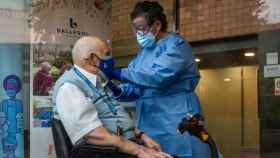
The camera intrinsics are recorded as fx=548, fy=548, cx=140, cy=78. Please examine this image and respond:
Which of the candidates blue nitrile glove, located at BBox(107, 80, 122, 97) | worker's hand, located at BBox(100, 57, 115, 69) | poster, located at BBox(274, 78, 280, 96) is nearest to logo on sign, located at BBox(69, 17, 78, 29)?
blue nitrile glove, located at BBox(107, 80, 122, 97)

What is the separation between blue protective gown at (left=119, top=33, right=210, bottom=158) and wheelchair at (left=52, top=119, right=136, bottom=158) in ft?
1.30

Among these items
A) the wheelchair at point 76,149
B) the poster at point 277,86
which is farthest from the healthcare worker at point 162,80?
the poster at point 277,86

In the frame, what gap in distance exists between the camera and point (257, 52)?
190 inches

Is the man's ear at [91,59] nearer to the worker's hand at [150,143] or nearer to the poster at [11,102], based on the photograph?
the worker's hand at [150,143]

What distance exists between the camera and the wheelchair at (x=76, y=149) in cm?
262

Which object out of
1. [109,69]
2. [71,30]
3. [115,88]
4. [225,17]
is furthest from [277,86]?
[109,69]

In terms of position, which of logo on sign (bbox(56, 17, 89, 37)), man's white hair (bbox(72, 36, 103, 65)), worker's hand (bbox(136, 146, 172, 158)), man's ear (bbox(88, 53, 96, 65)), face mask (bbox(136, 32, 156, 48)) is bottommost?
worker's hand (bbox(136, 146, 172, 158))

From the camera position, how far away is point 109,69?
9.82 feet

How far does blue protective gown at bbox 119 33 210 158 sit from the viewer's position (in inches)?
114

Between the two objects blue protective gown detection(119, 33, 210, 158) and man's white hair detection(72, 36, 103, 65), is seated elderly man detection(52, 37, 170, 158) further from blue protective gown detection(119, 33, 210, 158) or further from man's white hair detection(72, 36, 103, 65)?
blue protective gown detection(119, 33, 210, 158)

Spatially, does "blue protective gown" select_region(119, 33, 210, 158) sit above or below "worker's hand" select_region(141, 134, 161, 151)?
above

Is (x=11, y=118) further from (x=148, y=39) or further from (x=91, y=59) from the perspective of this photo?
(x=148, y=39)

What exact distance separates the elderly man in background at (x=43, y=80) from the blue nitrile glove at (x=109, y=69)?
87cm

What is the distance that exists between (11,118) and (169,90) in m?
1.27
